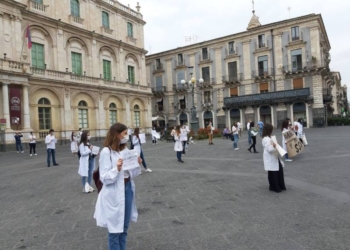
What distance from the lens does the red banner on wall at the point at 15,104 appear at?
69.7 ft

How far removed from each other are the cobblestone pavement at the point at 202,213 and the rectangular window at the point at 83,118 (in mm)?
20206

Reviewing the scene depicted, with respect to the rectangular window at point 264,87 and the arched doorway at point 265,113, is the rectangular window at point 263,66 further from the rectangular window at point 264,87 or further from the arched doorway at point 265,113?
the arched doorway at point 265,113

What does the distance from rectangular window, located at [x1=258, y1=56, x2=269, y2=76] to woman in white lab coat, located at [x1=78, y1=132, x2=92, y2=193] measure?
117 feet

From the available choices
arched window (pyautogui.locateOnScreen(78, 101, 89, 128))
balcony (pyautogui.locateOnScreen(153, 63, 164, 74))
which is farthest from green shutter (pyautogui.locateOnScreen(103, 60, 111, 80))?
balcony (pyautogui.locateOnScreen(153, 63, 164, 74))

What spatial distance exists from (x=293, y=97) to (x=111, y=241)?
1474 inches

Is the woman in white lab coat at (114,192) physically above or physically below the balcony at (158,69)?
below

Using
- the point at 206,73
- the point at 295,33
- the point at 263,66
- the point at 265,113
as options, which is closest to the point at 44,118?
the point at 206,73

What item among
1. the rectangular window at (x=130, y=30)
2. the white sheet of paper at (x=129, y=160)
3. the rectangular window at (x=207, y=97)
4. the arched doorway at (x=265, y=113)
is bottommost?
the white sheet of paper at (x=129, y=160)

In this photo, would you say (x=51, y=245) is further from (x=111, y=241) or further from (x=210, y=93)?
(x=210, y=93)

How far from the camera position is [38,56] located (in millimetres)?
24969

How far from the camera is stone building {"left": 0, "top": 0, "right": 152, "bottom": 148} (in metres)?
21.8

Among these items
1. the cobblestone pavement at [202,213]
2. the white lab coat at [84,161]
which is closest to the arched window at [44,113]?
the cobblestone pavement at [202,213]

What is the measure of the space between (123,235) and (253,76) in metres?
39.2

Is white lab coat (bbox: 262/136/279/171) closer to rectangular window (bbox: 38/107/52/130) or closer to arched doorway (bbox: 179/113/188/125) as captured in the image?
rectangular window (bbox: 38/107/52/130)
